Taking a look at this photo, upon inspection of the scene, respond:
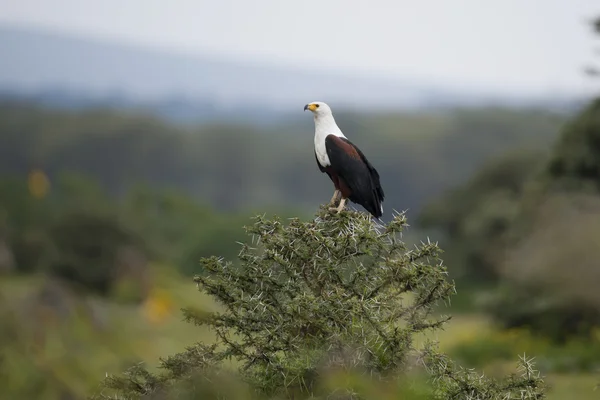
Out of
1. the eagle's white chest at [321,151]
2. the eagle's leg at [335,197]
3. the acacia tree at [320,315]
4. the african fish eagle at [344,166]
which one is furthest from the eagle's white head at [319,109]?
the acacia tree at [320,315]

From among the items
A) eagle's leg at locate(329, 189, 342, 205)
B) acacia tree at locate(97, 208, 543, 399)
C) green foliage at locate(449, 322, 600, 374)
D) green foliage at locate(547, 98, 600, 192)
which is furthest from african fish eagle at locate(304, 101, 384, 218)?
green foliage at locate(547, 98, 600, 192)

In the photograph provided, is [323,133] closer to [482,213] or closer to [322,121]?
[322,121]

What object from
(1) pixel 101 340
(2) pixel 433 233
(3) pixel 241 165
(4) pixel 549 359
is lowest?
(1) pixel 101 340

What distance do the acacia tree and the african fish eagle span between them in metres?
2.15

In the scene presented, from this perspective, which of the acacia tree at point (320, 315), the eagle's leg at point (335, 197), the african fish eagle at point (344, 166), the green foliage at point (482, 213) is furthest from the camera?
the green foliage at point (482, 213)

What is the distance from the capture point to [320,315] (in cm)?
777

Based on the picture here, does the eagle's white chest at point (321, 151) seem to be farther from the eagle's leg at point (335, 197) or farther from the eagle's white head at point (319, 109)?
the eagle's leg at point (335, 197)

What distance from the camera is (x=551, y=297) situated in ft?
110

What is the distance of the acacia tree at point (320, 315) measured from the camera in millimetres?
7672

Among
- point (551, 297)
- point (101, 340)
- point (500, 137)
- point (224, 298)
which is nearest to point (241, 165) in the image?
point (500, 137)

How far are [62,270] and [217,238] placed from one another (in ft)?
60.3

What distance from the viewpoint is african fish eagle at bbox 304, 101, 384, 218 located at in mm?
10617

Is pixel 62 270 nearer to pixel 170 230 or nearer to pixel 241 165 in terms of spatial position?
pixel 170 230

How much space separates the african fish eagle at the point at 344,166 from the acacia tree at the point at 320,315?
215 cm
